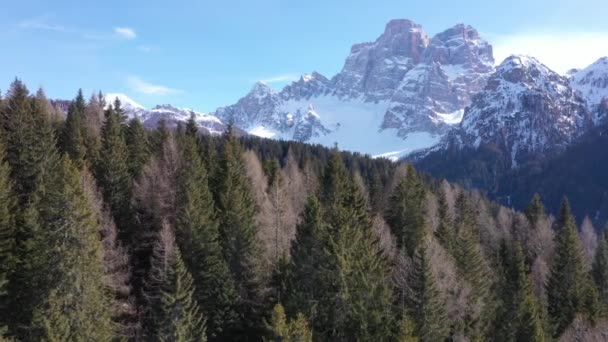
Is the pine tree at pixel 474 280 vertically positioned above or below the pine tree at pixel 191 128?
below

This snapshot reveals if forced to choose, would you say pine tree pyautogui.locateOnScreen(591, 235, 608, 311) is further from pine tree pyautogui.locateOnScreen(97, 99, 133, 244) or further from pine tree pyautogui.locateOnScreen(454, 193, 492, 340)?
pine tree pyautogui.locateOnScreen(97, 99, 133, 244)

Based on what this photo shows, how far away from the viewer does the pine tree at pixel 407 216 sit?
53250 mm

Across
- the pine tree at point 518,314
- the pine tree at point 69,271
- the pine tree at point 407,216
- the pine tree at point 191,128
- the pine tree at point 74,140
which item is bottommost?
the pine tree at point 518,314

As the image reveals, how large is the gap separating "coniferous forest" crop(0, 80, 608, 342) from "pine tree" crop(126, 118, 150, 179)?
12.0 inches

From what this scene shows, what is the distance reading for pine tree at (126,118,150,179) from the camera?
2201 inches

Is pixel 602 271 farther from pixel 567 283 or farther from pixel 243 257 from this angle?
pixel 243 257

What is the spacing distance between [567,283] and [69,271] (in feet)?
177

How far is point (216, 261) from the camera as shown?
40.1 metres

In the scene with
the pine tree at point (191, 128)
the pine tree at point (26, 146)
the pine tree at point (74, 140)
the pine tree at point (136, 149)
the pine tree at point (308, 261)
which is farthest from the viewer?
the pine tree at point (191, 128)

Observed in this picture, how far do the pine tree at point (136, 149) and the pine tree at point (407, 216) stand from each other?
25239 mm

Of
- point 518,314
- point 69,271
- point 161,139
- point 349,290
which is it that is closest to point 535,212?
point 518,314

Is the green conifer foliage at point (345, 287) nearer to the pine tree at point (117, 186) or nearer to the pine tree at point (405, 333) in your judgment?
the pine tree at point (405, 333)

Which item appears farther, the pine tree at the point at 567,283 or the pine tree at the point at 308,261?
the pine tree at the point at 567,283

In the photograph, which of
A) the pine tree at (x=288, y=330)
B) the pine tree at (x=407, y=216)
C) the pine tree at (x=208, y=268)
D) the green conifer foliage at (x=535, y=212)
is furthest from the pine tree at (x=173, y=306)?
the green conifer foliage at (x=535, y=212)
